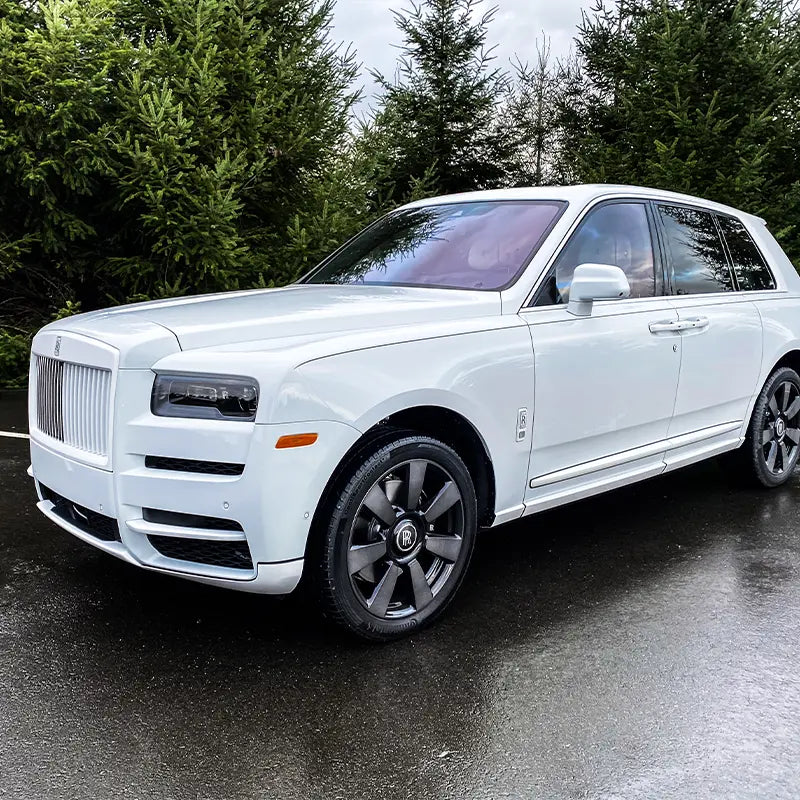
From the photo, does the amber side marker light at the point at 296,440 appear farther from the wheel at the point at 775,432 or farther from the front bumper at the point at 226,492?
the wheel at the point at 775,432

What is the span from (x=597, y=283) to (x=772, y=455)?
248cm

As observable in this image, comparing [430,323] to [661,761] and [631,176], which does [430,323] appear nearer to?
[661,761]

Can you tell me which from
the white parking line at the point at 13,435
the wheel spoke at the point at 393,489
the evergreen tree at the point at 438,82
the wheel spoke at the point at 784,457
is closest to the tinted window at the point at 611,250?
the wheel spoke at the point at 393,489

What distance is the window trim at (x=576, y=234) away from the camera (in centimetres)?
385

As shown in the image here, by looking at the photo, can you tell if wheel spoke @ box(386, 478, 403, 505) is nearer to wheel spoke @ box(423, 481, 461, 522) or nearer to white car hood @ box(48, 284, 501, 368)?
wheel spoke @ box(423, 481, 461, 522)

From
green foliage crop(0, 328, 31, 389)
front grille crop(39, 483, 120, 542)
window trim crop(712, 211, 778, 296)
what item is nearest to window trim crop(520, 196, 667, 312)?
window trim crop(712, 211, 778, 296)

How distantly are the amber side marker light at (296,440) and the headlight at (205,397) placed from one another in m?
0.13

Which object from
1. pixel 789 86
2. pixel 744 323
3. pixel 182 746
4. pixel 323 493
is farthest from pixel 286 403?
pixel 789 86

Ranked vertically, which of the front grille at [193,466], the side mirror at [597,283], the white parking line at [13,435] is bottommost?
the white parking line at [13,435]

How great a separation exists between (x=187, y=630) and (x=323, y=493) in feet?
2.89

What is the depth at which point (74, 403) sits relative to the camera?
3.25m

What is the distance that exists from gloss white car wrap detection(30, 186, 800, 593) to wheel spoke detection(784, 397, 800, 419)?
1.09 m

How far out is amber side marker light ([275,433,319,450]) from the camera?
2.84m

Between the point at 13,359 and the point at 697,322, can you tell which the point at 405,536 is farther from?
the point at 13,359
